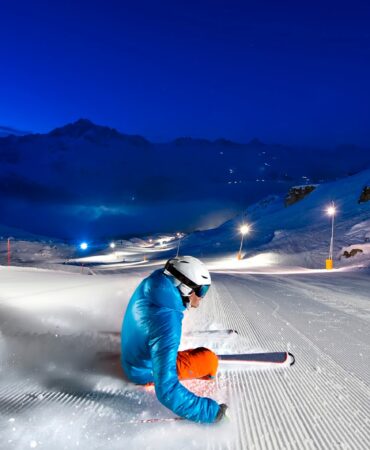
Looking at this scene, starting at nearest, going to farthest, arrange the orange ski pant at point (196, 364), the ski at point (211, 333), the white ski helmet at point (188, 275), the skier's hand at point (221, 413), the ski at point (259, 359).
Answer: the skier's hand at point (221, 413) → the white ski helmet at point (188, 275) → the orange ski pant at point (196, 364) → the ski at point (259, 359) → the ski at point (211, 333)

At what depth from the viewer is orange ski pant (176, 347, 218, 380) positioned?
11.3 feet

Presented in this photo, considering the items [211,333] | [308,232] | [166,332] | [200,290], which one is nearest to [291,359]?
[211,333]

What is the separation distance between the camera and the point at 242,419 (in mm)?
2918

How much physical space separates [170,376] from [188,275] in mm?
778

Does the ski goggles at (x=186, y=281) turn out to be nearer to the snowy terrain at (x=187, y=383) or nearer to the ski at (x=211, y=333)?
the snowy terrain at (x=187, y=383)

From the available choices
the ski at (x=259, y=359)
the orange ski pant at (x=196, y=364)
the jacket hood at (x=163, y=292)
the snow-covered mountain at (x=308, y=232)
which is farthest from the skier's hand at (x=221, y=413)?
the snow-covered mountain at (x=308, y=232)

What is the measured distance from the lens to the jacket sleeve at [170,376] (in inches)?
101

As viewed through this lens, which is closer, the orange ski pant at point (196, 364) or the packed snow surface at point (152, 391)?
the packed snow surface at point (152, 391)

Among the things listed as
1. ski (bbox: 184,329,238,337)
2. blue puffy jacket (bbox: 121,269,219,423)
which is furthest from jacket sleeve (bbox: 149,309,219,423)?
ski (bbox: 184,329,238,337)

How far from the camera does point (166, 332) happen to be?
265 cm

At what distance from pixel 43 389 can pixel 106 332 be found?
7.04 feet

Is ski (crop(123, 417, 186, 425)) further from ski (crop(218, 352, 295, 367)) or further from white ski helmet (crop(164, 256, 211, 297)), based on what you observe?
ski (crop(218, 352, 295, 367))

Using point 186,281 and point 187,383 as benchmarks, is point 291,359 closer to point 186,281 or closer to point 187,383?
point 187,383

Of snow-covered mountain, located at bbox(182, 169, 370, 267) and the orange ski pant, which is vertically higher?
snow-covered mountain, located at bbox(182, 169, 370, 267)
